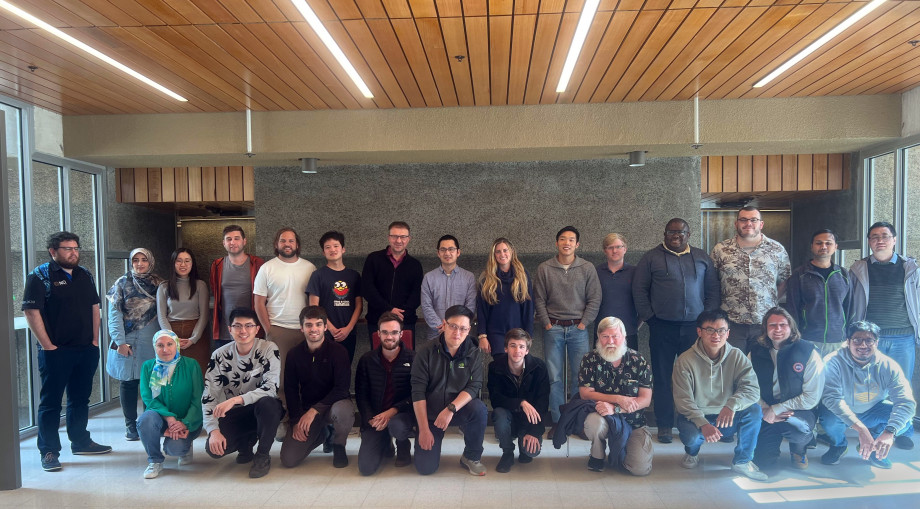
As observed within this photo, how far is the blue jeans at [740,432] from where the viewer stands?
3.43 m

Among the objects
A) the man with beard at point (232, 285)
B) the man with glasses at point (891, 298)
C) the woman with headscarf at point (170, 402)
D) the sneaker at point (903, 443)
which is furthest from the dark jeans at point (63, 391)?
the man with glasses at point (891, 298)

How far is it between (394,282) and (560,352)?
1.30m

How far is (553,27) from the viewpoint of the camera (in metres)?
3.23

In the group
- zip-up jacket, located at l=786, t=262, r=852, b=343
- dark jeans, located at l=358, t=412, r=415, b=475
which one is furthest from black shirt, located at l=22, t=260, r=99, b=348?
zip-up jacket, located at l=786, t=262, r=852, b=343

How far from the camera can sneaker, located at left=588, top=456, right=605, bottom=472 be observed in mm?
3490

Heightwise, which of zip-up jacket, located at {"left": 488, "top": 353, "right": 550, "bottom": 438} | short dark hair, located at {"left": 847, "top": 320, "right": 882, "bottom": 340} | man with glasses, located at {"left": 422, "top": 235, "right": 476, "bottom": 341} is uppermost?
man with glasses, located at {"left": 422, "top": 235, "right": 476, "bottom": 341}

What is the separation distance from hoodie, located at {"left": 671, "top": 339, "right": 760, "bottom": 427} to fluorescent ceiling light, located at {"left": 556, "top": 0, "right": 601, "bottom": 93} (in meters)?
1.92

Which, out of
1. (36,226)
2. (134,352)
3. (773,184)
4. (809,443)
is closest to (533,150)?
(773,184)

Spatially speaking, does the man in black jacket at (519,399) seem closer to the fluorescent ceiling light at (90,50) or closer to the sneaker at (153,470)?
the sneaker at (153,470)

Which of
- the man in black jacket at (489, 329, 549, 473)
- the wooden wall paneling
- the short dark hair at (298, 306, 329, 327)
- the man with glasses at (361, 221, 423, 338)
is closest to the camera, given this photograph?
the man in black jacket at (489, 329, 549, 473)

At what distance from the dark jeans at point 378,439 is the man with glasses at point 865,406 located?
7.73 ft

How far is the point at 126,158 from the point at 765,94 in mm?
5250

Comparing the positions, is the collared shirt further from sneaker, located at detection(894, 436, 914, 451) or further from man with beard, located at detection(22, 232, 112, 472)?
man with beard, located at detection(22, 232, 112, 472)

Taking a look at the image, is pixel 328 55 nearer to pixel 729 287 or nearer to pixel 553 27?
pixel 553 27
